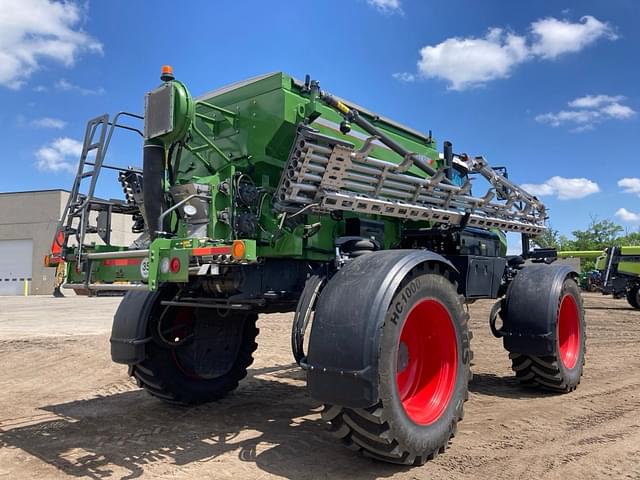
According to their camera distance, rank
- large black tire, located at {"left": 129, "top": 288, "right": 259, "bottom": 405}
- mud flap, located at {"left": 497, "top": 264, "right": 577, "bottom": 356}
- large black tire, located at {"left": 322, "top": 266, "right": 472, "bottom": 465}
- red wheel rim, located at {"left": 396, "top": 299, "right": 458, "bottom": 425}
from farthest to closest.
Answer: mud flap, located at {"left": 497, "top": 264, "right": 577, "bottom": 356} → large black tire, located at {"left": 129, "top": 288, "right": 259, "bottom": 405} → red wheel rim, located at {"left": 396, "top": 299, "right": 458, "bottom": 425} → large black tire, located at {"left": 322, "top": 266, "right": 472, "bottom": 465}

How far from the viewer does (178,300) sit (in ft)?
16.7

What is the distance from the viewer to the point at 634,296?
20734 mm

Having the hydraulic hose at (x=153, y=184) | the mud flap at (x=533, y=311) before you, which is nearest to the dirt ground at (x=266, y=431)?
the mud flap at (x=533, y=311)

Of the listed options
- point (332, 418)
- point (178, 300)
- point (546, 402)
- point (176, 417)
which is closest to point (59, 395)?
point (176, 417)

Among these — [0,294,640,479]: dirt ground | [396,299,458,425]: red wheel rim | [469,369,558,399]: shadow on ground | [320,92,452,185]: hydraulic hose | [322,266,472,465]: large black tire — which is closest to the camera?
[322,266,472,465]: large black tire

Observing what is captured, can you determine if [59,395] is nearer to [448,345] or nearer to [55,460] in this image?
[55,460]

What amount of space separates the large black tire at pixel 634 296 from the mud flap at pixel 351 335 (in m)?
20.2

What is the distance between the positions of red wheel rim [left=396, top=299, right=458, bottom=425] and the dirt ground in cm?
41

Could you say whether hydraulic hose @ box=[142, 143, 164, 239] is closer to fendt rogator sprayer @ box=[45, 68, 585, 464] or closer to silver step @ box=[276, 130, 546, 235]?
fendt rogator sprayer @ box=[45, 68, 585, 464]

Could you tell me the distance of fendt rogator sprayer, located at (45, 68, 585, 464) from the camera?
11.8 feet

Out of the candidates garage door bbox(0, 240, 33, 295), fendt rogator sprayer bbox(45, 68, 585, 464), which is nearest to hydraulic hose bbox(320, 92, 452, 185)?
fendt rogator sprayer bbox(45, 68, 585, 464)

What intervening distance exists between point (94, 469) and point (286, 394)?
267 cm

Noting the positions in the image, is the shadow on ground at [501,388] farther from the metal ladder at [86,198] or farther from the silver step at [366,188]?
the metal ladder at [86,198]

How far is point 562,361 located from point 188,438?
409 centimetres
